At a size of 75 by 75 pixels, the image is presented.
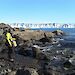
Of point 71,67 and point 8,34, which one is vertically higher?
point 8,34

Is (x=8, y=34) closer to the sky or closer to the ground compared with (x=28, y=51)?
closer to the sky

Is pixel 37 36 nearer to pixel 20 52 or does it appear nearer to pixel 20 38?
pixel 20 38

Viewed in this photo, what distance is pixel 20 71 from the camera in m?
16.5

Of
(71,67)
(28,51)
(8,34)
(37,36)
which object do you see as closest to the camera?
(71,67)

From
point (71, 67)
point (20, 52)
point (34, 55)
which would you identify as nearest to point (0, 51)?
point (20, 52)

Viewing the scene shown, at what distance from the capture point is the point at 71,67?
21797 mm

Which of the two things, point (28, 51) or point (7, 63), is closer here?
point (7, 63)

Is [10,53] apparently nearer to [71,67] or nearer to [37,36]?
[71,67]

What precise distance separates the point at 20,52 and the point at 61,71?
1300cm

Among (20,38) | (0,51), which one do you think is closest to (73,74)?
(0,51)

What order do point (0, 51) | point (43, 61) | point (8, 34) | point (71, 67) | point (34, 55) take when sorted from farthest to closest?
point (0, 51)
point (34, 55)
point (43, 61)
point (8, 34)
point (71, 67)

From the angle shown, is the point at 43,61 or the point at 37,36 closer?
the point at 43,61

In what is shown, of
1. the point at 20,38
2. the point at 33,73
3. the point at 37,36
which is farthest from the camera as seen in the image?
the point at 37,36

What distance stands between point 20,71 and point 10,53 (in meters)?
8.49
